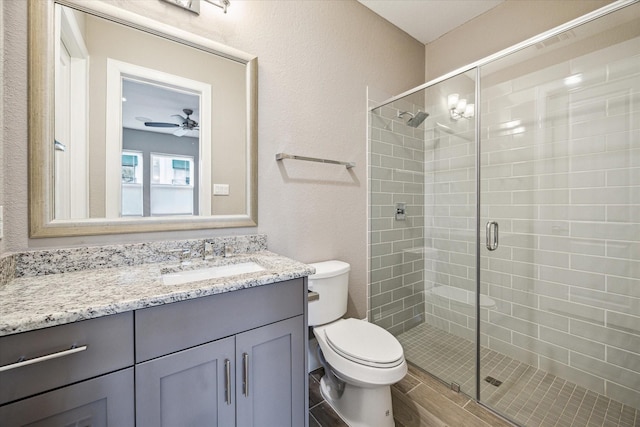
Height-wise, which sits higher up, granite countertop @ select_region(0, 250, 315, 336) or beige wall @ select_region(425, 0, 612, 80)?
beige wall @ select_region(425, 0, 612, 80)

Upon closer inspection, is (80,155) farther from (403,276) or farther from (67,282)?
(403,276)

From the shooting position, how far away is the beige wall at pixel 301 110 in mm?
1023

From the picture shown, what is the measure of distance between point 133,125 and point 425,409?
214cm

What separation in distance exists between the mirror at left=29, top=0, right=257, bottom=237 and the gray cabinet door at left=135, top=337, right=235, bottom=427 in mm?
659

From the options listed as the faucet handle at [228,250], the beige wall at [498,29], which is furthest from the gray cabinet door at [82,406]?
the beige wall at [498,29]

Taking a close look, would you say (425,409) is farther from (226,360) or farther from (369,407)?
(226,360)

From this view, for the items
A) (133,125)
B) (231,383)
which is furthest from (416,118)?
(231,383)

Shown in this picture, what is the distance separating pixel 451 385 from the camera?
5.57ft

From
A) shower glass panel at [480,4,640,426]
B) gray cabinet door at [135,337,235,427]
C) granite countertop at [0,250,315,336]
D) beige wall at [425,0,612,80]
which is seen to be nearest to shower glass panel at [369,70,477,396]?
shower glass panel at [480,4,640,426]

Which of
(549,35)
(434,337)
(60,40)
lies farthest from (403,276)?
(60,40)

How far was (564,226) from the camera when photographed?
65.9 inches

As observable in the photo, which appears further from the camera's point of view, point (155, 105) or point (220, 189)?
point (220, 189)

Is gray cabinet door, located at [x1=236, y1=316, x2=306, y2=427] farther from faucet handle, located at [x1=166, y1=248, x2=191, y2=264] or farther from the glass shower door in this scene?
the glass shower door

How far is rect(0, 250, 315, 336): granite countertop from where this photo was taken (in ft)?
2.23
